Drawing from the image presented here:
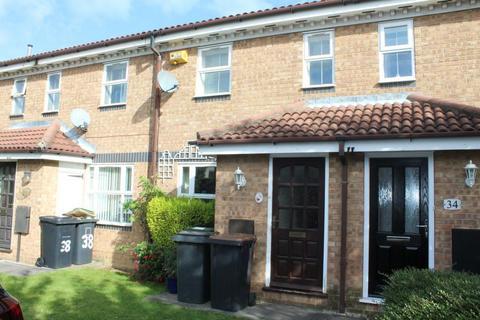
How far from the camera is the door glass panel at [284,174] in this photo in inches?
311

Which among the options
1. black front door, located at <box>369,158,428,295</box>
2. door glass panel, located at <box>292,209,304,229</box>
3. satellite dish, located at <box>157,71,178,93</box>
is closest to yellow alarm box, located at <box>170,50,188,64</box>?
satellite dish, located at <box>157,71,178,93</box>

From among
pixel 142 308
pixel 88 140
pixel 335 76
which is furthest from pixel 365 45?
pixel 88 140

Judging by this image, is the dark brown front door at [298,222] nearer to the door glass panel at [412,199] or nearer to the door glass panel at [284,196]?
the door glass panel at [284,196]

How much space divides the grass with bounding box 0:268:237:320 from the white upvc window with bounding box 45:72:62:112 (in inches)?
221

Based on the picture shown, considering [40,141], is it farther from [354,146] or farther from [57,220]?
[354,146]

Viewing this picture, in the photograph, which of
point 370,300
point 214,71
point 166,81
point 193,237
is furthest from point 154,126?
point 370,300

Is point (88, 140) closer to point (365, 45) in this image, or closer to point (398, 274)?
point (365, 45)

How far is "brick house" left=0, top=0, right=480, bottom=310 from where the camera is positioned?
708cm

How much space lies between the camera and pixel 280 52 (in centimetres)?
978

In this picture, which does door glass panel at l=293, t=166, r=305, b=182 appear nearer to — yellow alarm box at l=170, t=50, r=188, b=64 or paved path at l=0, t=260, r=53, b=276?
yellow alarm box at l=170, t=50, r=188, b=64

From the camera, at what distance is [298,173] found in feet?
25.7

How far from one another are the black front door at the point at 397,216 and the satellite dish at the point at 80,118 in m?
8.22

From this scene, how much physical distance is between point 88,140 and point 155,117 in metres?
2.55

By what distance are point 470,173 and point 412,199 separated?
1031 millimetres
